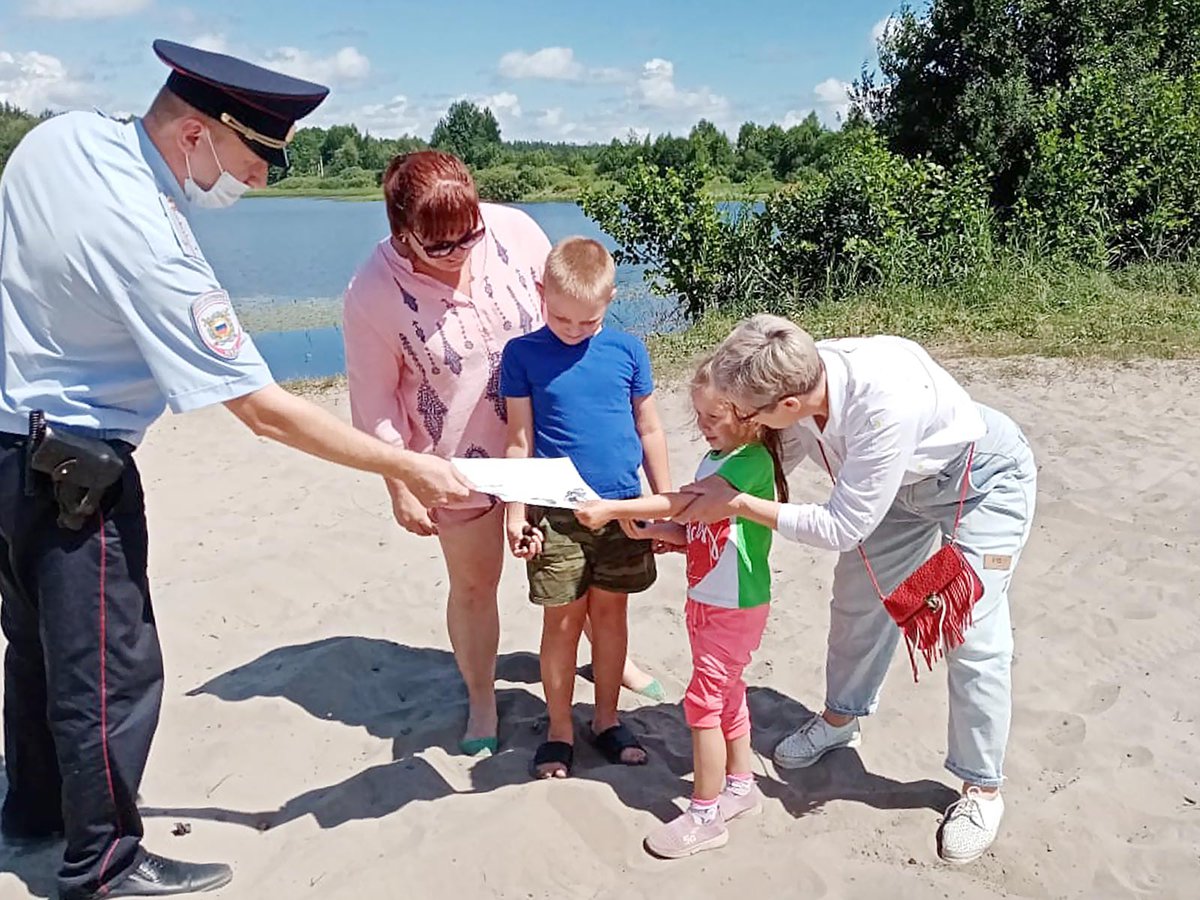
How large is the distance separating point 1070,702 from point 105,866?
3023 mm

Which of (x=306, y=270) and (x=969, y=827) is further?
(x=306, y=270)

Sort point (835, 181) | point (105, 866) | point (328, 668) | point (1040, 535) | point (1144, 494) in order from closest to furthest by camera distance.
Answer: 1. point (105, 866)
2. point (328, 668)
3. point (1040, 535)
4. point (1144, 494)
5. point (835, 181)

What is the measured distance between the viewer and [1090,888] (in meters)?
2.91

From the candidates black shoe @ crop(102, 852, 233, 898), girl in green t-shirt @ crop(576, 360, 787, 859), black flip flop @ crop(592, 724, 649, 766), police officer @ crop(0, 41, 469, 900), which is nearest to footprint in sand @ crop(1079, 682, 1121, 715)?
girl in green t-shirt @ crop(576, 360, 787, 859)

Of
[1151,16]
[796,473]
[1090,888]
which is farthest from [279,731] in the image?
[1151,16]

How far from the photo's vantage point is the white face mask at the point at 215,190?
2592 mm

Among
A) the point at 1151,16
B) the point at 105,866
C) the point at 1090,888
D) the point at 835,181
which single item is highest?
the point at 1151,16

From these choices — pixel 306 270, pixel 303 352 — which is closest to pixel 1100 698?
pixel 303 352

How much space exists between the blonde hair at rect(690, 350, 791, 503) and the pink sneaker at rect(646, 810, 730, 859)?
36.3 inches

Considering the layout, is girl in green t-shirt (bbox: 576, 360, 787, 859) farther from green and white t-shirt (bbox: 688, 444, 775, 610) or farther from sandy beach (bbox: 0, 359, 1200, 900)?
sandy beach (bbox: 0, 359, 1200, 900)

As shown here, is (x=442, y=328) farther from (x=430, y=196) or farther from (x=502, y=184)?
(x=502, y=184)

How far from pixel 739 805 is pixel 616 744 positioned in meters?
0.48

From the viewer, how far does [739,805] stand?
3.25 m

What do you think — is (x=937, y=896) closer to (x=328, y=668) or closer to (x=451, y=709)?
(x=451, y=709)
